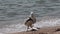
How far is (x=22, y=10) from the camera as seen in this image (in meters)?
12.1

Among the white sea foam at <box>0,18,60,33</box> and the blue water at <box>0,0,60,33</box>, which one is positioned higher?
the blue water at <box>0,0,60,33</box>

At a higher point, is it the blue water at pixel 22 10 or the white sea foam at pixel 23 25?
the blue water at pixel 22 10

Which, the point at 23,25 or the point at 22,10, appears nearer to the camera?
the point at 23,25

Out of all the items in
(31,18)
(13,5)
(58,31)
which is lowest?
(58,31)

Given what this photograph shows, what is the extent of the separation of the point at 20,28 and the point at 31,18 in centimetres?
108

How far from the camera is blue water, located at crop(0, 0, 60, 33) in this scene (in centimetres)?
1039

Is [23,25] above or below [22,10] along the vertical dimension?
below

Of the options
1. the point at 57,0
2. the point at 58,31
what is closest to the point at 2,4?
the point at 57,0

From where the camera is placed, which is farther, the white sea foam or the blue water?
the blue water

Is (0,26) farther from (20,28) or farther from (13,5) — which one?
(13,5)

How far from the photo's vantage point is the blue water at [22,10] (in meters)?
10.4

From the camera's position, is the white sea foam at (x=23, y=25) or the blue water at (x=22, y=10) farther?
the blue water at (x=22, y=10)

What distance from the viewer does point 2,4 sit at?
13.1 m

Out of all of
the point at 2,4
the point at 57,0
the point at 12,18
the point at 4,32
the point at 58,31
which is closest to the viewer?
the point at 58,31
